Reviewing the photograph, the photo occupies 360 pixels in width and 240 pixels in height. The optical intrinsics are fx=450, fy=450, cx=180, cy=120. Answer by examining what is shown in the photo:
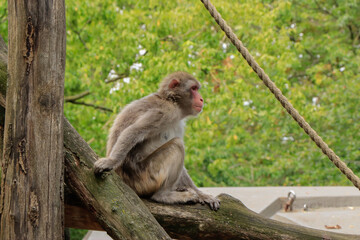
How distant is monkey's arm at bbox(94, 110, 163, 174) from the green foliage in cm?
Result: 478

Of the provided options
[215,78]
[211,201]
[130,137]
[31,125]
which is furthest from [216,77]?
[31,125]

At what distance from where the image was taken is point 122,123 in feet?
13.3

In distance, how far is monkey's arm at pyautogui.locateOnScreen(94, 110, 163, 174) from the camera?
3228mm

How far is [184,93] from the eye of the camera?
4.46m

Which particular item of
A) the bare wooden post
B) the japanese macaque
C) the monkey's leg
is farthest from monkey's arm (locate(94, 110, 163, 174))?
the bare wooden post

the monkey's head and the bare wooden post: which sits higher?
the monkey's head

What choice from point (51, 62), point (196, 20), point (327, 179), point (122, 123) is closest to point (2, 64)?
point (51, 62)

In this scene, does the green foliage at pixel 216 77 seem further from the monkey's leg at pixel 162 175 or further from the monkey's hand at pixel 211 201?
the monkey's hand at pixel 211 201

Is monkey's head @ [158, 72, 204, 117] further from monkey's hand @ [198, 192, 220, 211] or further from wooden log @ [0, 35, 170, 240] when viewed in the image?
wooden log @ [0, 35, 170, 240]

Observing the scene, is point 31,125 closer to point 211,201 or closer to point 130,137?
point 130,137

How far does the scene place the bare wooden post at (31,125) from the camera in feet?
9.14

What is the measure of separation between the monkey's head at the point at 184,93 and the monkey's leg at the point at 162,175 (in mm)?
521

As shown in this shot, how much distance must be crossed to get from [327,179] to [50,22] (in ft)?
35.9

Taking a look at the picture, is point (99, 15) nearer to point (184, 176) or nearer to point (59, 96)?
point (184, 176)
